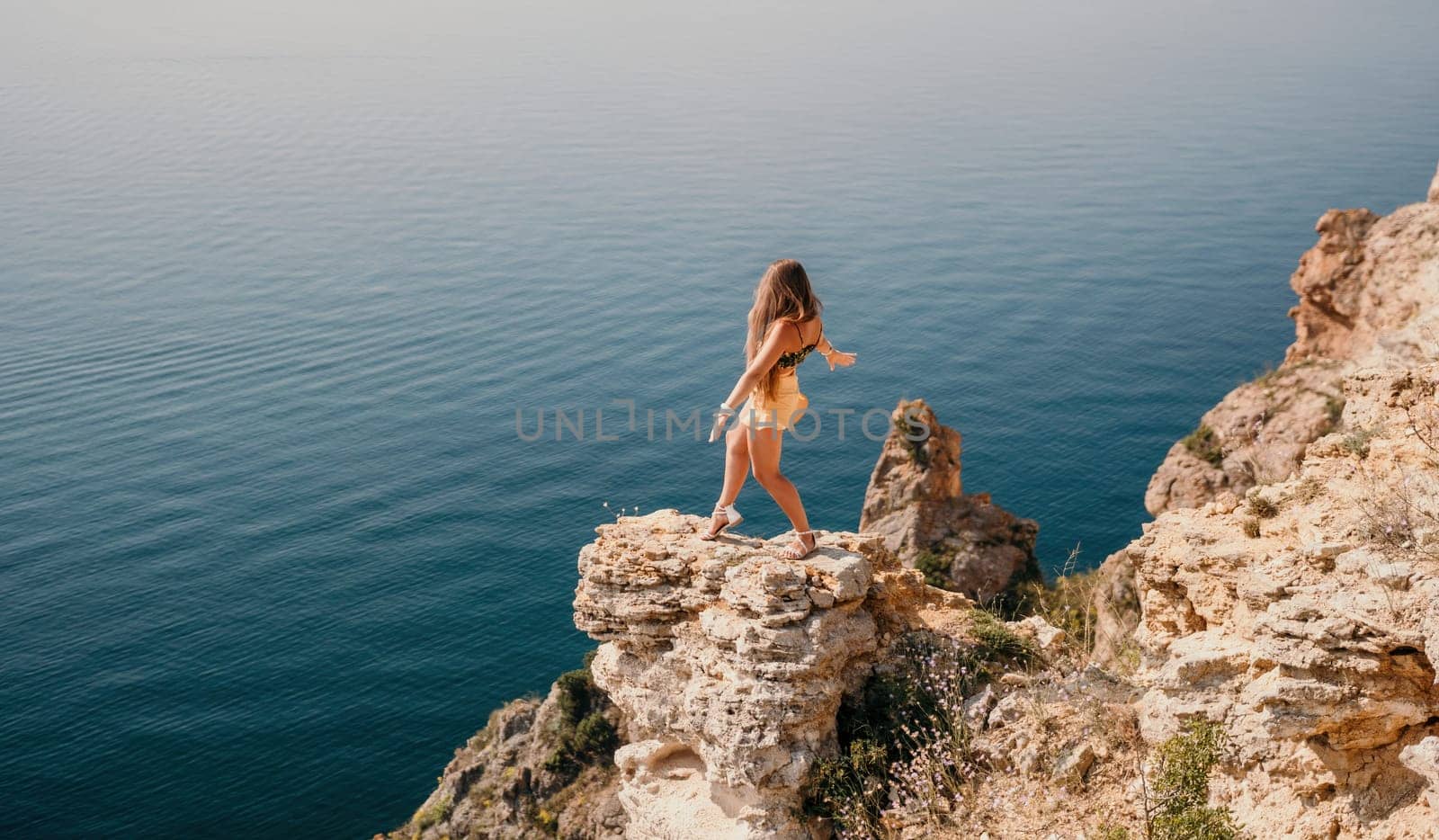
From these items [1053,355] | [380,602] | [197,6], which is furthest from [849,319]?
[197,6]

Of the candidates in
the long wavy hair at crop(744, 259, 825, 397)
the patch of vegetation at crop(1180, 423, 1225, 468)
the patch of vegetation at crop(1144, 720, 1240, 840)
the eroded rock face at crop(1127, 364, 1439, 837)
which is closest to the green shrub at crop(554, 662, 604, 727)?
the long wavy hair at crop(744, 259, 825, 397)

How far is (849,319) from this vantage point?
80.4 meters

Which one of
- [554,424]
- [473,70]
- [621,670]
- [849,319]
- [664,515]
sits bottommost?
[554,424]

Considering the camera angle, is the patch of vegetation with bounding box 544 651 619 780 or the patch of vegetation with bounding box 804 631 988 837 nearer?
the patch of vegetation with bounding box 804 631 988 837

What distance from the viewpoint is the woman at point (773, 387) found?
9867 mm

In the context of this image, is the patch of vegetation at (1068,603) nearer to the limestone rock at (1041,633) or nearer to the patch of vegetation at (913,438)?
the limestone rock at (1041,633)

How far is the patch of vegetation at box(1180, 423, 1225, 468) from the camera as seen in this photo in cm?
3694

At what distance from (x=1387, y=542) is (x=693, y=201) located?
103431mm

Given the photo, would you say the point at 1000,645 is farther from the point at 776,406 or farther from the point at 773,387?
the point at 773,387

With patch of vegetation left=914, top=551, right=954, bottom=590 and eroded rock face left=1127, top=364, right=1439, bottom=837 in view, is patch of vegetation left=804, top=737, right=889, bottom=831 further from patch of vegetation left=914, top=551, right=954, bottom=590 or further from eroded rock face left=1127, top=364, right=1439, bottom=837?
patch of vegetation left=914, top=551, right=954, bottom=590

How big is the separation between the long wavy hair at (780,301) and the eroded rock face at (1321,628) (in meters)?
3.69

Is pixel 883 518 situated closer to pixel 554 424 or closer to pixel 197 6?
pixel 554 424

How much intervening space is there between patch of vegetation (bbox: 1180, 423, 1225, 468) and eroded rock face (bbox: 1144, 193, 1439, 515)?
0.10ft

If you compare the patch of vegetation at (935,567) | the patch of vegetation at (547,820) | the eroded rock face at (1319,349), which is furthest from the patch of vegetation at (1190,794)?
the patch of vegetation at (935,567)
